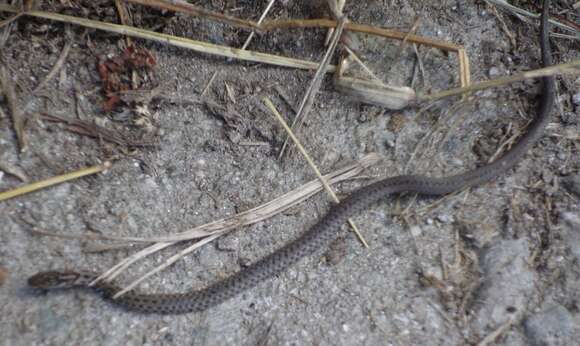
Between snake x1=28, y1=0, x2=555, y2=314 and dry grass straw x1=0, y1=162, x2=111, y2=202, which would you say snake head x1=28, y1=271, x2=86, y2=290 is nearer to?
snake x1=28, y1=0, x2=555, y2=314

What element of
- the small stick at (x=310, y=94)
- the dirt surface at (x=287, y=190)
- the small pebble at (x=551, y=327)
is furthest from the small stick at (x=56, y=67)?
the small pebble at (x=551, y=327)

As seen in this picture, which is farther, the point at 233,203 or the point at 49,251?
the point at 233,203

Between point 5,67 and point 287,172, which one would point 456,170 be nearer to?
point 287,172

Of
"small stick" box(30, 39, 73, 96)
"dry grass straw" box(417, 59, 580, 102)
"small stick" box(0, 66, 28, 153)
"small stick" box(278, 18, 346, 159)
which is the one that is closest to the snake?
"dry grass straw" box(417, 59, 580, 102)

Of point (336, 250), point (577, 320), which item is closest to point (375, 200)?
point (336, 250)

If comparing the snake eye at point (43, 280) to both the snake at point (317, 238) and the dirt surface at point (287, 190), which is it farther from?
the dirt surface at point (287, 190)

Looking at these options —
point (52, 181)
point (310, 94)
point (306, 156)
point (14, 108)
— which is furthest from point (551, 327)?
point (14, 108)
